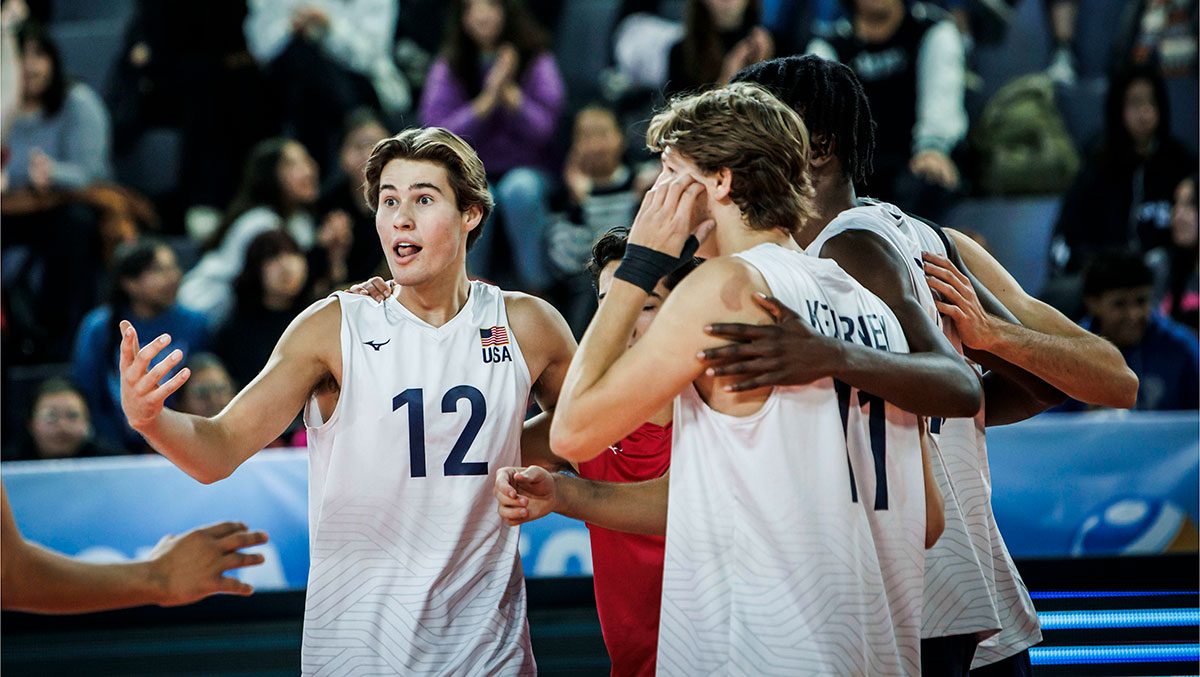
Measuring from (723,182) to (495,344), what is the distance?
977 millimetres

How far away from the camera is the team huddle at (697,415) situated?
2.49m

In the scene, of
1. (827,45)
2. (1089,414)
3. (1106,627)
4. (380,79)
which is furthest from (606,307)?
(380,79)

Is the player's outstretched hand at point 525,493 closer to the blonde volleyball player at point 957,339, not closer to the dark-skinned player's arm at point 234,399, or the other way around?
the dark-skinned player's arm at point 234,399

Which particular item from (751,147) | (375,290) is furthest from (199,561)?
(751,147)

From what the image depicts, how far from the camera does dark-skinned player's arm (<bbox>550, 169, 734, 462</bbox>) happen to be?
8.09ft

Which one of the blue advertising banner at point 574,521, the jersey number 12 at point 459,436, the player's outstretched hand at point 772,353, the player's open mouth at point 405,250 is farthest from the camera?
the blue advertising banner at point 574,521

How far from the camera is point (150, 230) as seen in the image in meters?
8.84

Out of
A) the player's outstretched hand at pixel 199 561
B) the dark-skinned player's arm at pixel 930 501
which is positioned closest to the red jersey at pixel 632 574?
the dark-skinned player's arm at pixel 930 501

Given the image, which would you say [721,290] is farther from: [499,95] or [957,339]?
[499,95]

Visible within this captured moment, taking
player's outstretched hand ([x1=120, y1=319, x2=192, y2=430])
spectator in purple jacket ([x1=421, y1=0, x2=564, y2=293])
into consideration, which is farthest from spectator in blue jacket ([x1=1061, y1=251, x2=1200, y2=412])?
player's outstretched hand ([x1=120, y1=319, x2=192, y2=430])

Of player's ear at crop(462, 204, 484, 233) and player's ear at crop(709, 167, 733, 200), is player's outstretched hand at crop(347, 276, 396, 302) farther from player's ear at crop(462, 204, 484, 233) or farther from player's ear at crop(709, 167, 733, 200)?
player's ear at crop(709, 167, 733, 200)

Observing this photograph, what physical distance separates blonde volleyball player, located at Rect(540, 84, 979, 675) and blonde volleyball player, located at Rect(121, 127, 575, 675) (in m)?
0.69

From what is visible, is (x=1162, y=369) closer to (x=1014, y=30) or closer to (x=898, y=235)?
(x=1014, y=30)

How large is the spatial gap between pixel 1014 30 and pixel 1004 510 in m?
4.48
